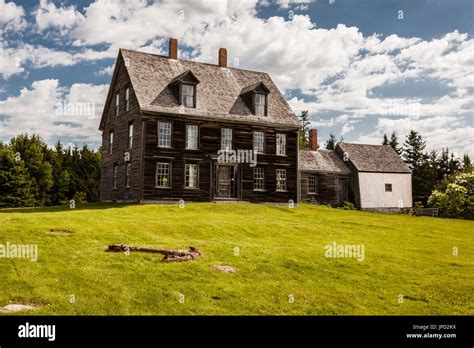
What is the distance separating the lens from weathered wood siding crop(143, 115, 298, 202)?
1339 inches

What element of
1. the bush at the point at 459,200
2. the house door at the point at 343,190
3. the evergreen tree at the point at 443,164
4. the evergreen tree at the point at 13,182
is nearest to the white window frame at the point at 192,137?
the house door at the point at 343,190

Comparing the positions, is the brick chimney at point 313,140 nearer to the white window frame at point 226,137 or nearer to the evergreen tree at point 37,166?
the white window frame at point 226,137

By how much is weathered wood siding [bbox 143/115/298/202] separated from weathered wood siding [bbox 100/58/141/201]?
1.03 metres

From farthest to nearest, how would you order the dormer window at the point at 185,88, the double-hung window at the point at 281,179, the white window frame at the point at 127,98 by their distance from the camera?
the double-hung window at the point at 281,179, the white window frame at the point at 127,98, the dormer window at the point at 185,88

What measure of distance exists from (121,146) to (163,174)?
5.55m

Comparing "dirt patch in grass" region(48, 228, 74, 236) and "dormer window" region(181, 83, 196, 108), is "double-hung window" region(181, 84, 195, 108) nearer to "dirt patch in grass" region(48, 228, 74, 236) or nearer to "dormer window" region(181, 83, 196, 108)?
"dormer window" region(181, 83, 196, 108)

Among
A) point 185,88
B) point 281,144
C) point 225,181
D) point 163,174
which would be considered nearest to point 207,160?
point 225,181

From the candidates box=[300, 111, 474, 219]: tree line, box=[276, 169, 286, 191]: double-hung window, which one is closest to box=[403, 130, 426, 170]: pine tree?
box=[300, 111, 474, 219]: tree line

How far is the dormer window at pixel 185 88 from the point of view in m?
35.6

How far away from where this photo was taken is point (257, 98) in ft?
128

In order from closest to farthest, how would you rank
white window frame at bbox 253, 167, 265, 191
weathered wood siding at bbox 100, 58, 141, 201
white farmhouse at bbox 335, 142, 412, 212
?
1. weathered wood siding at bbox 100, 58, 141, 201
2. white window frame at bbox 253, 167, 265, 191
3. white farmhouse at bbox 335, 142, 412, 212

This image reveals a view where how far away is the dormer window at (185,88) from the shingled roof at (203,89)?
379 mm
